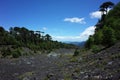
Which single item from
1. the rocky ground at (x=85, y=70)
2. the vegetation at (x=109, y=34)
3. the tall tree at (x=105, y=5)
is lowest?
the rocky ground at (x=85, y=70)

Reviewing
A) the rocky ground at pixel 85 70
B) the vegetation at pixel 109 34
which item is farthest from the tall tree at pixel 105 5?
the rocky ground at pixel 85 70

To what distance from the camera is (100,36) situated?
61.2 metres

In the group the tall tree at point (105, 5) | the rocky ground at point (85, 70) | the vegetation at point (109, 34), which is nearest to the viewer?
the rocky ground at point (85, 70)

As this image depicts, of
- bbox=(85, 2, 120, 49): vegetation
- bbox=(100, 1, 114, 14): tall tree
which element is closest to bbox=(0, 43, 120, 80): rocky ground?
bbox=(85, 2, 120, 49): vegetation

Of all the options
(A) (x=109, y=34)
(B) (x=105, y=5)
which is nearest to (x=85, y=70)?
(A) (x=109, y=34)

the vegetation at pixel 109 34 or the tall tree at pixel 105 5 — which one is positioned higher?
the tall tree at pixel 105 5

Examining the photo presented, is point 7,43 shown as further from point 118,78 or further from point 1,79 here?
point 118,78

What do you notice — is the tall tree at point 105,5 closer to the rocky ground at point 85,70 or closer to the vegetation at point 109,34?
the vegetation at point 109,34

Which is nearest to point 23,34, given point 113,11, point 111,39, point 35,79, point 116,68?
point 113,11

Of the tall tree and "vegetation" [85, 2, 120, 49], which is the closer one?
"vegetation" [85, 2, 120, 49]

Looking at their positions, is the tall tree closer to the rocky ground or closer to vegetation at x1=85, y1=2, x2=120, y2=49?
vegetation at x1=85, y1=2, x2=120, y2=49

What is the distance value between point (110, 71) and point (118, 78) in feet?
12.8

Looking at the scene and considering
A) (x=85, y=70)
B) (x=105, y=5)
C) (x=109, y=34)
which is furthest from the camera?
(x=105, y=5)

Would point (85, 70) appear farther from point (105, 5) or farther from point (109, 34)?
point (105, 5)
